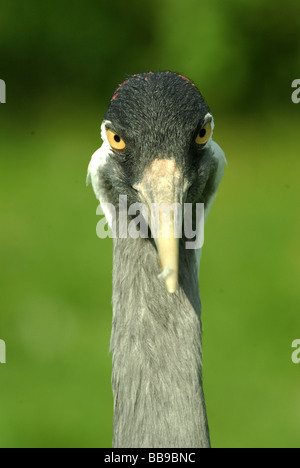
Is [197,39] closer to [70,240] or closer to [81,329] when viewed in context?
[70,240]

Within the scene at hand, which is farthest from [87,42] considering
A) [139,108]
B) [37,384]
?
[139,108]

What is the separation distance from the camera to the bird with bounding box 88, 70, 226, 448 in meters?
2.16

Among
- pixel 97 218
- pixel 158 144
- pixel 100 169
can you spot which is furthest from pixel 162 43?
pixel 158 144

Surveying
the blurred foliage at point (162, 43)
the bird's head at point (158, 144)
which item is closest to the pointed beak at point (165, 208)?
the bird's head at point (158, 144)

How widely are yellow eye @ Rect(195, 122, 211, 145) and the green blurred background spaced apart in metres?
2.74

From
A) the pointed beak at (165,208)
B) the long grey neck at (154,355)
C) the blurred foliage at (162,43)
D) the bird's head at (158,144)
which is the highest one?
the blurred foliage at (162,43)

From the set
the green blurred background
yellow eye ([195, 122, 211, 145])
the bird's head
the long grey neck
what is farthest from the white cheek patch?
the green blurred background

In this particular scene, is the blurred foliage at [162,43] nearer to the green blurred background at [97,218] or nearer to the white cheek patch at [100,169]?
the green blurred background at [97,218]

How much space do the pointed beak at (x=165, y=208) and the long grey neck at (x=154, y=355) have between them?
8.2 inches

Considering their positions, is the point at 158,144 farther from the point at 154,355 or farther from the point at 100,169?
the point at 154,355

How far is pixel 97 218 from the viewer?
6.56 m

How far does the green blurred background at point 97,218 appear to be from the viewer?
489 cm

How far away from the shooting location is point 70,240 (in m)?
6.62

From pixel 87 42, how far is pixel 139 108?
6.00 m
